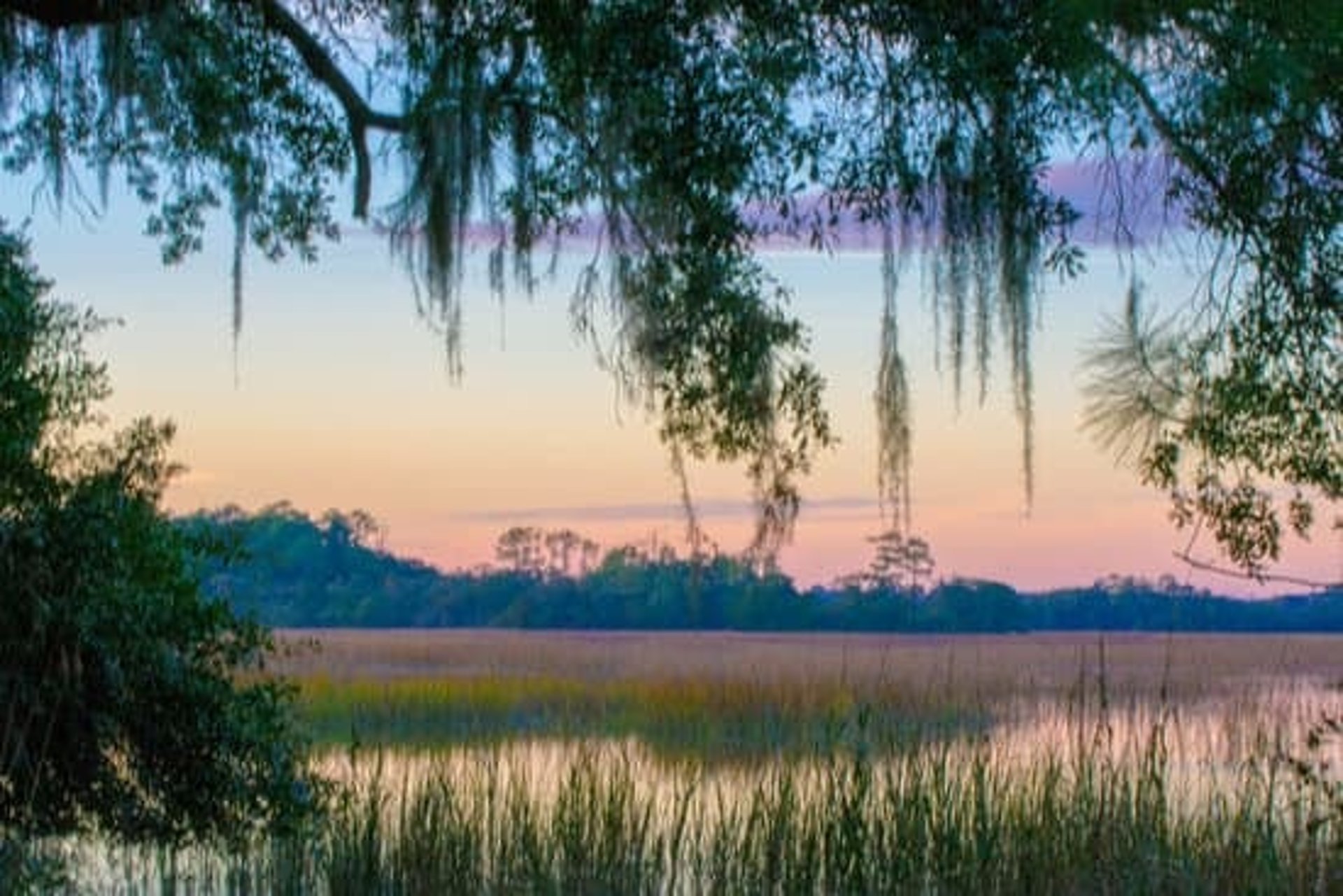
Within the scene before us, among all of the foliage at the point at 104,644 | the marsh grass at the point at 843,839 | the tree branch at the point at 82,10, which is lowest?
the marsh grass at the point at 843,839

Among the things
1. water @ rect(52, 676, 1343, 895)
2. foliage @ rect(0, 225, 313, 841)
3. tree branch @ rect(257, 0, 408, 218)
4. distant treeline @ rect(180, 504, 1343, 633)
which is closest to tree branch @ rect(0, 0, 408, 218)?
tree branch @ rect(257, 0, 408, 218)

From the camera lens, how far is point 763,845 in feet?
26.0

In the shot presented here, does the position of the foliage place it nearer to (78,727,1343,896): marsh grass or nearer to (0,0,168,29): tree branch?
(78,727,1343,896): marsh grass

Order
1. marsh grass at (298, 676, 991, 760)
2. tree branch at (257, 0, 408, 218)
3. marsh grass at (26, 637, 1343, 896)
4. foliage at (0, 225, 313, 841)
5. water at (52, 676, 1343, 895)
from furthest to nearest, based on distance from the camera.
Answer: marsh grass at (298, 676, 991, 760) < tree branch at (257, 0, 408, 218) < water at (52, 676, 1343, 895) < marsh grass at (26, 637, 1343, 896) < foliage at (0, 225, 313, 841)

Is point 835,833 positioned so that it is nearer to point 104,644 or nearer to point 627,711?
point 104,644

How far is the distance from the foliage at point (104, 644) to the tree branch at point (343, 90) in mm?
2351

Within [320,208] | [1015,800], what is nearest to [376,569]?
[320,208]

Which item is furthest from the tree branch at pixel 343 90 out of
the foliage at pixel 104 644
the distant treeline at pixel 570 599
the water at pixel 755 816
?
the distant treeline at pixel 570 599

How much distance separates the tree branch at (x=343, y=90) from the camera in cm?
913

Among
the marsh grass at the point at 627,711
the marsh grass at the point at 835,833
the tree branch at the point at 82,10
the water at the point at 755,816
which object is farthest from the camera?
the marsh grass at the point at 627,711

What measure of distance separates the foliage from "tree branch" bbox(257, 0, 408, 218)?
2.35 meters

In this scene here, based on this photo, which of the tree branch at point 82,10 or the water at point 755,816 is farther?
the tree branch at point 82,10

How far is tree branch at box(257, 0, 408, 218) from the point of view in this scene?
30.0 feet

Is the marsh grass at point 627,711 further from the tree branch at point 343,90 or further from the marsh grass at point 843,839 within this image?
the tree branch at point 343,90
